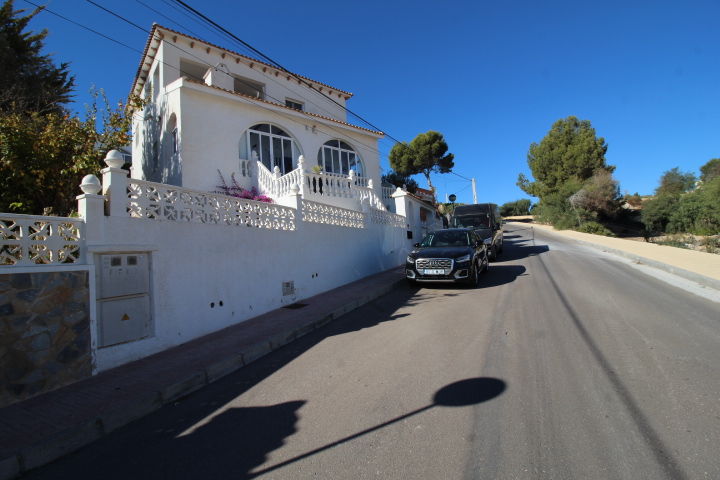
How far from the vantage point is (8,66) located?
1232 centimetres

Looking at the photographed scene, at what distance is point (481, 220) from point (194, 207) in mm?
13714

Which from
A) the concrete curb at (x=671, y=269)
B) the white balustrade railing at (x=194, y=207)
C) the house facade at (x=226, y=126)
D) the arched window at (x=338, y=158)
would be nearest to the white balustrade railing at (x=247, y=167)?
the house facade at (x=226, y=126)

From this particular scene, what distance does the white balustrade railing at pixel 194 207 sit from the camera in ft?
18.0

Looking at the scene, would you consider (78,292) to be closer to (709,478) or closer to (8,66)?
(709,478)

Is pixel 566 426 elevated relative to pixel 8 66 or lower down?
lower down

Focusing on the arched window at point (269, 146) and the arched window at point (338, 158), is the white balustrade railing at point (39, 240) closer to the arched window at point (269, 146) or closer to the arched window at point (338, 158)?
the arched window at point (269, 146)

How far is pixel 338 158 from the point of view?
56.6ft

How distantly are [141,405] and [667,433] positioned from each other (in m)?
4.80

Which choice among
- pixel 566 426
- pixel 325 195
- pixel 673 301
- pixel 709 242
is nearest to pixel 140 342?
pixel 566 426

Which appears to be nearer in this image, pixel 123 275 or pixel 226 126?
pixel 123 275

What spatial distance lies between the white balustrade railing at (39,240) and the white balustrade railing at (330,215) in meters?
5.05

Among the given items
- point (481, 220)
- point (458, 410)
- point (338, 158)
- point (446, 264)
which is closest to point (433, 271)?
point (446, 264)

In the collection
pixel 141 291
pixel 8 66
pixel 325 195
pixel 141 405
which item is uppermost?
pixel 8 66

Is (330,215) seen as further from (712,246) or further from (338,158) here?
(712,246)
